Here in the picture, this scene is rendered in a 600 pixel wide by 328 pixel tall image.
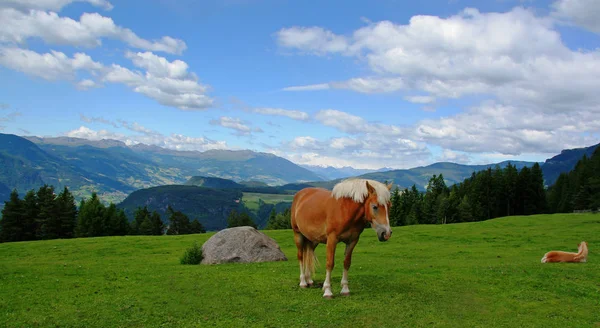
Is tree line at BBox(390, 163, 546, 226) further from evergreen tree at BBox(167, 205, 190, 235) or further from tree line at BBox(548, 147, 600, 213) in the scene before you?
evergreen tree at BBox(167, 205, 190, 235)

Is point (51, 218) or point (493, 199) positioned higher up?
point (493, 199)

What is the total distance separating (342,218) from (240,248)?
12950 mm

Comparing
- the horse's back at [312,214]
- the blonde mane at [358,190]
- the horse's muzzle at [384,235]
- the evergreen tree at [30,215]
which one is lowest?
the evergreen tree at [30,215]

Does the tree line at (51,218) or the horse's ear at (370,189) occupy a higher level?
the horse's ear at (370,189)

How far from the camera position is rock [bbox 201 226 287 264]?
72.3 feet

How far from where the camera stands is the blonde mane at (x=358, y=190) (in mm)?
10648

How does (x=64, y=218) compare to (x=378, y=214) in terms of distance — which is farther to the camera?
(x=64, y=218)

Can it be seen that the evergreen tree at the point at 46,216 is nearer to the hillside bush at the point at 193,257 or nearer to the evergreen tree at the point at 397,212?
the hillside bush at the point at 193,257

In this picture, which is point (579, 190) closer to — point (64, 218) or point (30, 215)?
point (64, 218)

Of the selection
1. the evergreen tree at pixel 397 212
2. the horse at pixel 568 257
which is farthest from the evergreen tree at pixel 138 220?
the horse at pixel 568 257

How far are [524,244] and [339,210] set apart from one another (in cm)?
2866

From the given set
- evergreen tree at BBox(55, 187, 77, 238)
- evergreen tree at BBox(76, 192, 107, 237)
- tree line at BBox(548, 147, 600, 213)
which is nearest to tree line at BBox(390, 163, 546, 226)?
tree line at BBox(548, 147, 600, 213)

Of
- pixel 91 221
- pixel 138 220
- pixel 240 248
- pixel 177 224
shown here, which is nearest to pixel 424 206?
pixel 177 224

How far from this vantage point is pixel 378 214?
10555 millimetres
